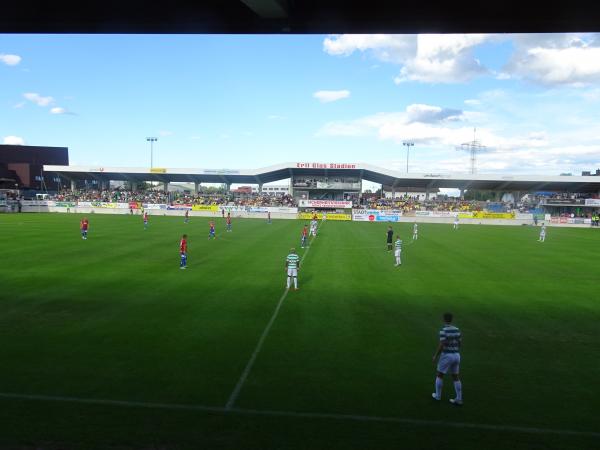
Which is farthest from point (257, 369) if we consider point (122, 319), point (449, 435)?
point (122, 319)

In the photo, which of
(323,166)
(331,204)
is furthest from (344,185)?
(331,204)

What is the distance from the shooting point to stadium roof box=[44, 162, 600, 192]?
77.0m

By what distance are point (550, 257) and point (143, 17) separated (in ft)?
92.6

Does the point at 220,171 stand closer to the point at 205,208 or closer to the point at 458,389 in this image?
the point at 205,208

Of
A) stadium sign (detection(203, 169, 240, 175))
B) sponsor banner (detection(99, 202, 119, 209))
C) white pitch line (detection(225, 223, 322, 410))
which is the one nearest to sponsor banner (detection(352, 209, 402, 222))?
stadium sign (detection(203, 169, 240, 175))

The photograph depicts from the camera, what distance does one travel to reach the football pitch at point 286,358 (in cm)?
707

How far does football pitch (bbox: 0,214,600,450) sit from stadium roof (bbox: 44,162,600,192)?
58.5 metres

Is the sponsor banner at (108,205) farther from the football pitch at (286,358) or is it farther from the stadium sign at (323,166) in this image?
the football pitch at (286,358)

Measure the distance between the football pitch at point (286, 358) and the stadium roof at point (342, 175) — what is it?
58547mm

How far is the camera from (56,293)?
51.2 ft

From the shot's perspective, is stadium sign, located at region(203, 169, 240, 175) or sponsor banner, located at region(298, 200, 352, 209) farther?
stadium sign, located at region(203, 169, 240, 175)

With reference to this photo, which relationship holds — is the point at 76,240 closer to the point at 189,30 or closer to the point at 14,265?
the point at 14,265

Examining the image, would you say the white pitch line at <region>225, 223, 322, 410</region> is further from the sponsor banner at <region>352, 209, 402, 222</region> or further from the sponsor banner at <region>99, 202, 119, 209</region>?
the sponsor banner at <region>99, 202, 119, 209</region>

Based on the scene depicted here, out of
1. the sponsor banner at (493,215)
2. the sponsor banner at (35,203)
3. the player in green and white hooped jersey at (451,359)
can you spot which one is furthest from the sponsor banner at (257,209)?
the player in green and white hooped jersey at (451,359)
